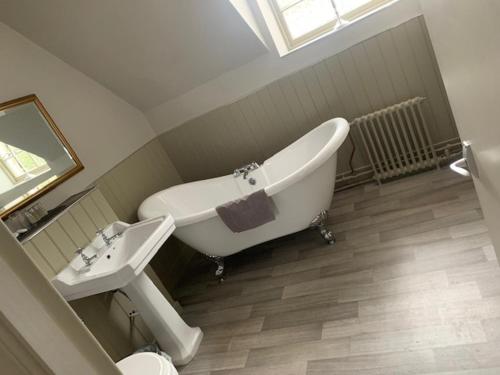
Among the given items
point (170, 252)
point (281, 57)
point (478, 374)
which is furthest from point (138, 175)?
point (478, 374)

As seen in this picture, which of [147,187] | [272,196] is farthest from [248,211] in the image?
[147,187]

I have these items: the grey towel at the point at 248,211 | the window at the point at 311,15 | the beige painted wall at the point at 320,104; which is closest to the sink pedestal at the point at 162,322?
the grey towel at the point at 248,211

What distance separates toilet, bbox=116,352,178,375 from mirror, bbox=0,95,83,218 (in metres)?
1.09

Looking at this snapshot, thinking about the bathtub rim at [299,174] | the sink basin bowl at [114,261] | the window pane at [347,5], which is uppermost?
the window pane at [347,5]

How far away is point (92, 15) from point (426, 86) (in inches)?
97.6

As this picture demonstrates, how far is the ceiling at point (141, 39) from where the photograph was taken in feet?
8.34

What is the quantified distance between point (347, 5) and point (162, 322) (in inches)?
108

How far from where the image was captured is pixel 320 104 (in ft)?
10.5

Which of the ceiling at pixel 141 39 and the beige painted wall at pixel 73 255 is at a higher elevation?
the ceiling at pixel 141 39

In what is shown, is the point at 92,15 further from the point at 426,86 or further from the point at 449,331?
the point at 449,331

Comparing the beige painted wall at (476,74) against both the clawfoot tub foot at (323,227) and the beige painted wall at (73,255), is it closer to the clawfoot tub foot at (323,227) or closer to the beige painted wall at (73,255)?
the clawfoot tub foot at (323,227)

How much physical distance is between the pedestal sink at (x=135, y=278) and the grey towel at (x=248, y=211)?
379 millimetres

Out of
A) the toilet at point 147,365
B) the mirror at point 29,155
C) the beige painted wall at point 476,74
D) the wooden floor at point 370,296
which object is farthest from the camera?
the mirror at point 29,155

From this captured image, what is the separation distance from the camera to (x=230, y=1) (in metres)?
2.70
